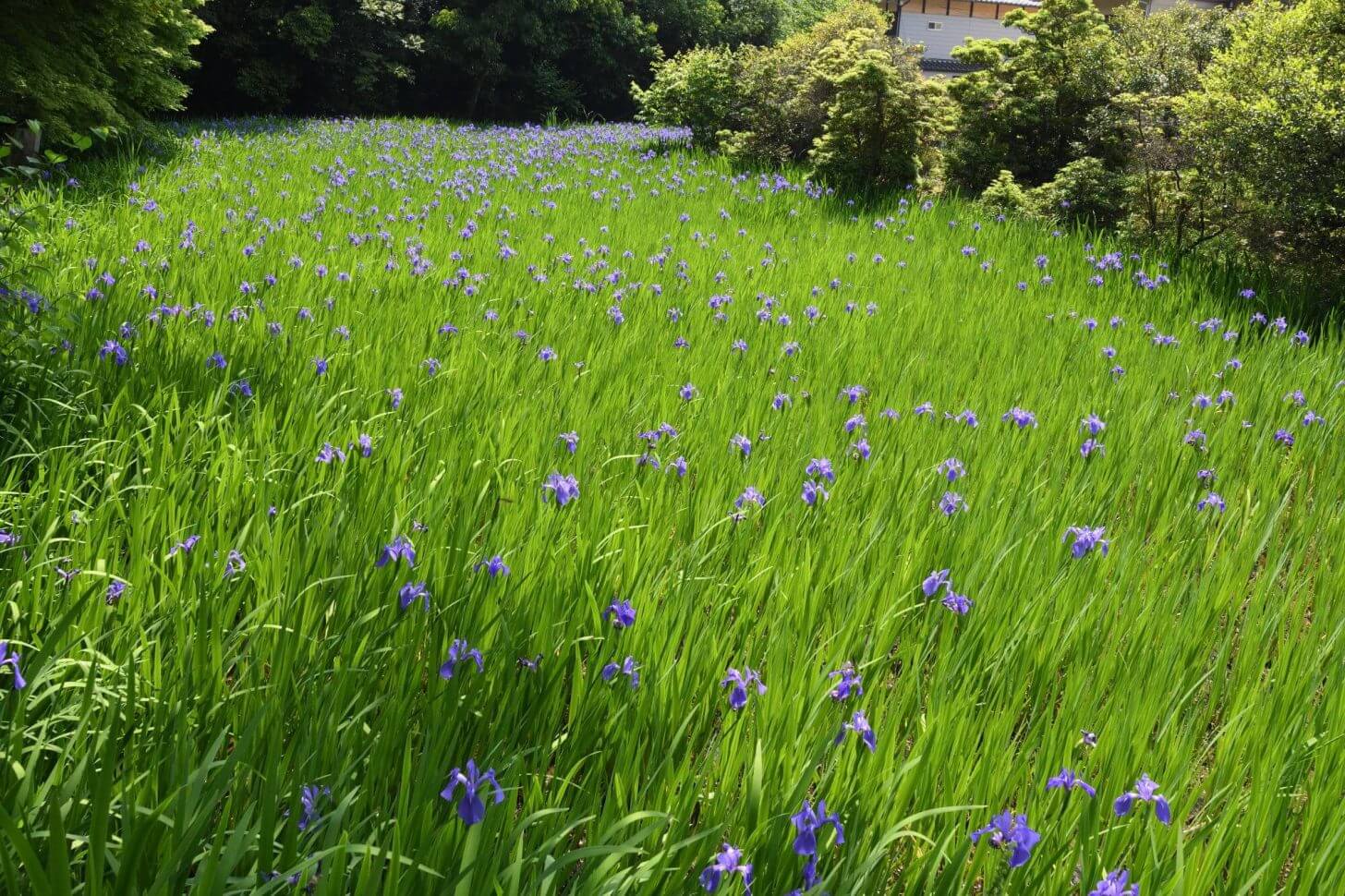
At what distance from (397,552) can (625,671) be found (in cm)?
54

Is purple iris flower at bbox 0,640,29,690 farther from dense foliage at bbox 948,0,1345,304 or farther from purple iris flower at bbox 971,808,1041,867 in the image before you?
dense foliage at bbox 948,0,1345,304

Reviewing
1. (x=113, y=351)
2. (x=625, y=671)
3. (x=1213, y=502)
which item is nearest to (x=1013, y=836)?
(x=625, y=671)

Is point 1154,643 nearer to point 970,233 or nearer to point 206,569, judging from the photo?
point 206,569

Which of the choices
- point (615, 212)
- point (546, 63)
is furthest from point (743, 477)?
point (546, 63)

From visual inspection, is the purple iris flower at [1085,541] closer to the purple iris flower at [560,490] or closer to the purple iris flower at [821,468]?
the purple iris flower at [821,468]

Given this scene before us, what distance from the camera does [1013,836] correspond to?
1242mm

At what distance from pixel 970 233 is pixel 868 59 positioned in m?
2.84

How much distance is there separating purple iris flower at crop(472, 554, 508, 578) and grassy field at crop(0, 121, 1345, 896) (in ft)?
0.07

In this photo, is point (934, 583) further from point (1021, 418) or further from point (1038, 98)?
point (1038, 98)

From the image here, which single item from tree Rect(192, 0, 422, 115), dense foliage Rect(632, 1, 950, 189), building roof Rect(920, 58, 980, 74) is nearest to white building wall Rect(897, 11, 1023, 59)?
building roof Rect(920, 58, 980, 74)

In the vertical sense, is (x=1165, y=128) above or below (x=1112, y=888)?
above

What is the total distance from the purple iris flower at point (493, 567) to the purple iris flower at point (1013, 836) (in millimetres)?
983

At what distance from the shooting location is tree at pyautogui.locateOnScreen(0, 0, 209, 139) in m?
7.18

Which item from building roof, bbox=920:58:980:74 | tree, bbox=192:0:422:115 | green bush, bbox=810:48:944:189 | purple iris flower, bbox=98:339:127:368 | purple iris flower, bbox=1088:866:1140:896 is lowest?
purple iris flower, bbox=1088:866:1140:896
